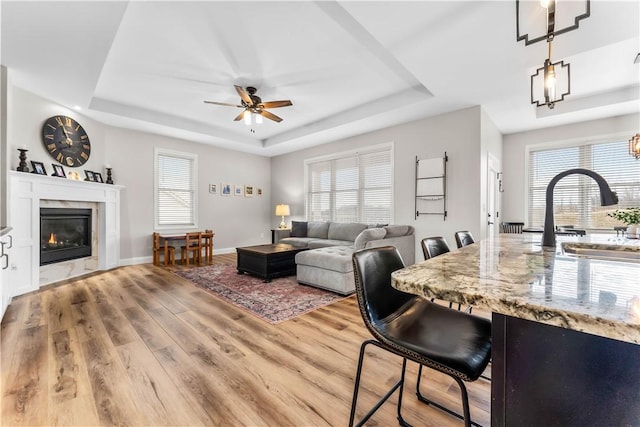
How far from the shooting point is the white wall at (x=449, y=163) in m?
4.18

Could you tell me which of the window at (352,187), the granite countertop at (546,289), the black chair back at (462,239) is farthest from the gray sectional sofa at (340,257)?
the granite countertop at (546,289)

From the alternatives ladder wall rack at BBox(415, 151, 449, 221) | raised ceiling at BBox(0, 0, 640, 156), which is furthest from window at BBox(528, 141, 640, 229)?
ladder wall rack at BBox(415, 151, 449, 221)

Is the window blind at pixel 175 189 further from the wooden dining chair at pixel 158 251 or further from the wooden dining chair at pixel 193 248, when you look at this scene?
the wooden dining chair at pixel 193 248

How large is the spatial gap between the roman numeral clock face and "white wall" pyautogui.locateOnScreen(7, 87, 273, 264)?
8 centimetres

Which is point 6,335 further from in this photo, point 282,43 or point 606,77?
point 606,77

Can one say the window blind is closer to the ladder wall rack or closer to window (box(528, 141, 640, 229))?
the ladder wall rack

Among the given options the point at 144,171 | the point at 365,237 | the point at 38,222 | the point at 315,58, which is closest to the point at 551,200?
the point at 365,237

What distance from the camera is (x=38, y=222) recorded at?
363cm

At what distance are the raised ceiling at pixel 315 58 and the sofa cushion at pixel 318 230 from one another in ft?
7.25

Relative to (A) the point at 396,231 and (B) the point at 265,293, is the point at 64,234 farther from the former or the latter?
(A) the point at 396,231

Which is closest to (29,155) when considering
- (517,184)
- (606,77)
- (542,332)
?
(542,332)

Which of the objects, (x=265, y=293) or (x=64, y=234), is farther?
(x=64, y=234)

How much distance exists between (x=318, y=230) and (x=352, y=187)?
1216 millimetres

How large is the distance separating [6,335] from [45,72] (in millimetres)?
2893
